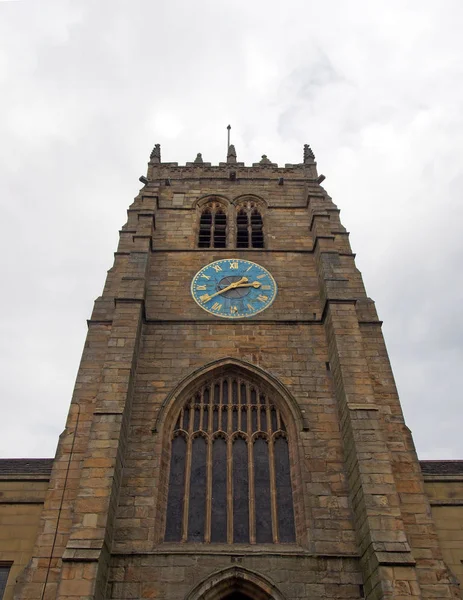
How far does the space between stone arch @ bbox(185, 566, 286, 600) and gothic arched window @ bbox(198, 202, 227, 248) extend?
31.7 ft

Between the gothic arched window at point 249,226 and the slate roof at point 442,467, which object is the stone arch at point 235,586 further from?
the gothic arched window at point 249,226

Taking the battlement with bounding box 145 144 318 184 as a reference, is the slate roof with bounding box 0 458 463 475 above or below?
below

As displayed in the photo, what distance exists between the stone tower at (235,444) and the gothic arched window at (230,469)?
0.03 metres

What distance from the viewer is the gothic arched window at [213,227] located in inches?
665

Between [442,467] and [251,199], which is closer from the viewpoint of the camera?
[442,467]

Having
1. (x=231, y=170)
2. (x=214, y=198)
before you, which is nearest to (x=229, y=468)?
(x=214, y=198)

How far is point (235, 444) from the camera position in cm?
1145

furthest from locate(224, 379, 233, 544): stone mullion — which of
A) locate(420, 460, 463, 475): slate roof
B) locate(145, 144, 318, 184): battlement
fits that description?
locate(145, 144, 318, 184): battlement

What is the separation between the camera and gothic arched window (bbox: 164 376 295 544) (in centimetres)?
1024

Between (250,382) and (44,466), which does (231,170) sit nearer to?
(250,382)

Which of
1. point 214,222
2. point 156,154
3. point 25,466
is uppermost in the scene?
point 156,154

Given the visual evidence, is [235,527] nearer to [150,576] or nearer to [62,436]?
[150,576]

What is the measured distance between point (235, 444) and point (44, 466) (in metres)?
4.68

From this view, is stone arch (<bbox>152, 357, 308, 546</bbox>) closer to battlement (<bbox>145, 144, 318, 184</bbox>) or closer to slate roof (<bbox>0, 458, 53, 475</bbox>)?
slate roof (<bbox>0, 458, 53, 475</bbox>)
